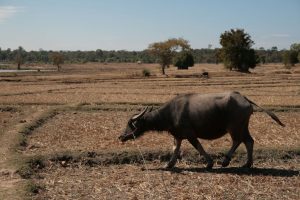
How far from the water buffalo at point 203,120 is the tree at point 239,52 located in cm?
5537

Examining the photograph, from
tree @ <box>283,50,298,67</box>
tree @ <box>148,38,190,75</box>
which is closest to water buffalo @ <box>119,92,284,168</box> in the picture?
tree @ <box>148,38,190,75</box>

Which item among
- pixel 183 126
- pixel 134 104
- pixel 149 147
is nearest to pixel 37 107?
pixel 134 104

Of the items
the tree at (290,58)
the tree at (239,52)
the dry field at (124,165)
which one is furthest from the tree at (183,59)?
the dry field at (124,165)

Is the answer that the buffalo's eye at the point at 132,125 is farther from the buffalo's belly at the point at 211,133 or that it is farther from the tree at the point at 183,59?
the tree at the point at 183,59

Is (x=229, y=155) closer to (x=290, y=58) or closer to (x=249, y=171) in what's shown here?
(x=249, y=171)

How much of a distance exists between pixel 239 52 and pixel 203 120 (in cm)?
5652

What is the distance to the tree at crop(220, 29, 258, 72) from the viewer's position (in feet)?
212

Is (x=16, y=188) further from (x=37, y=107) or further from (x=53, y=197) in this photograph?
(x=37, y=107)

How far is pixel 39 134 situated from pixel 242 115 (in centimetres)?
792

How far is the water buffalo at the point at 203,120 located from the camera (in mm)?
10078

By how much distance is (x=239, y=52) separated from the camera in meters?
65.0

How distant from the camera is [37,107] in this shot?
2242 centimetres

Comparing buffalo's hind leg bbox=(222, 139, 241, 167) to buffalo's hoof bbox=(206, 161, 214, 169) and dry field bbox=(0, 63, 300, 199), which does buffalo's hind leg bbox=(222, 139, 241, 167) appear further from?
→ buffalo's hoof bbox=(206, 161, 214, 169)

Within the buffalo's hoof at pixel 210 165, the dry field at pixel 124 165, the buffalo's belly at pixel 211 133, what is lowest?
the dry field at pixel 124 165
